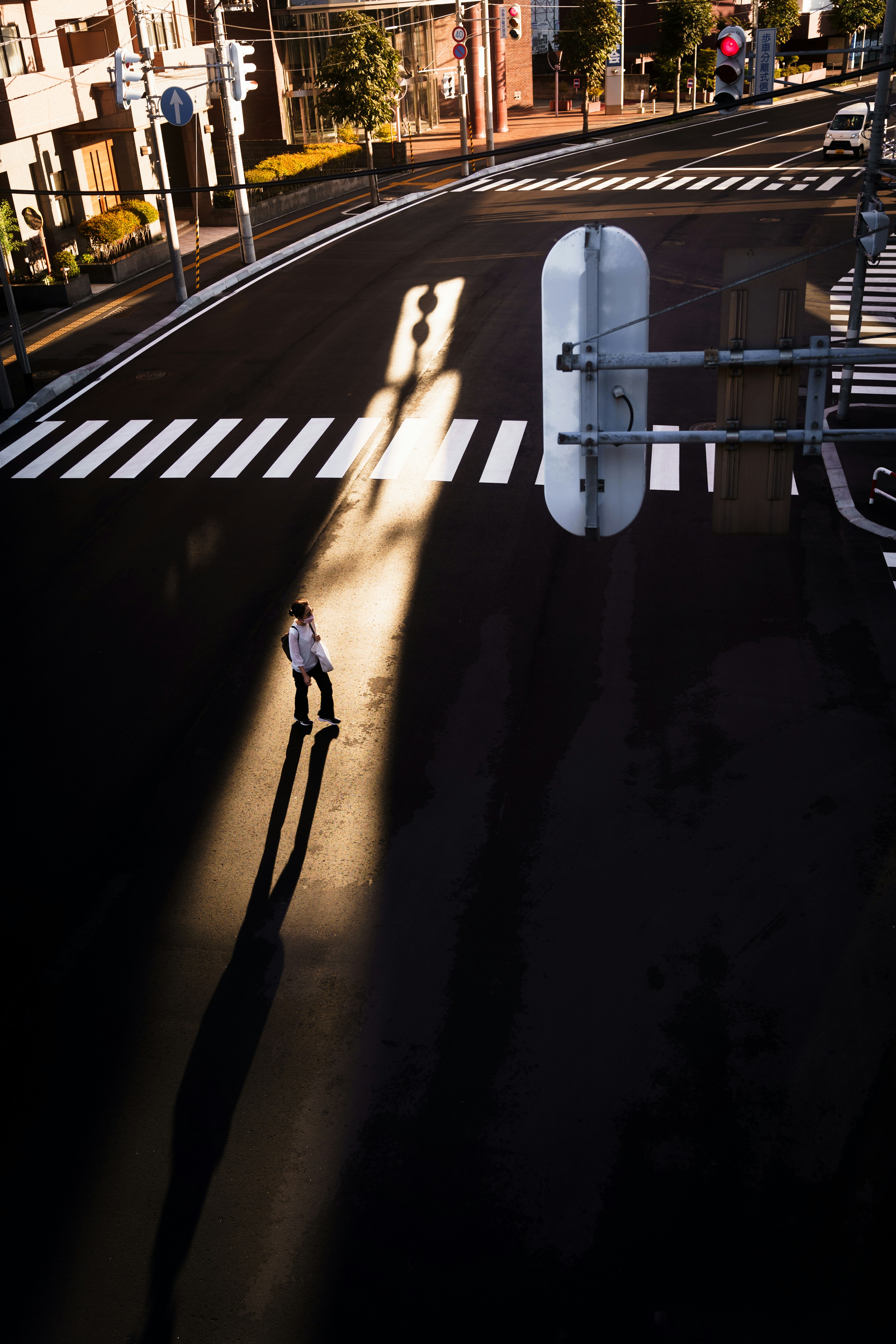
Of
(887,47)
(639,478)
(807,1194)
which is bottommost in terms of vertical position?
(807,1194)

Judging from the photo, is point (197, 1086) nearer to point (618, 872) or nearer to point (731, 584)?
point (618, 872)

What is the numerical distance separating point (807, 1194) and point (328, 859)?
5.48 metres

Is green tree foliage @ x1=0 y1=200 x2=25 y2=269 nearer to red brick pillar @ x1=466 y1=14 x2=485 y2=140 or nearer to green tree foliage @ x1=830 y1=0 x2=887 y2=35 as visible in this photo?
Result: red brick pillar @ x1=466 y1=14 x2=485 y2=140

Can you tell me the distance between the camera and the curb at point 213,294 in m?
26.1

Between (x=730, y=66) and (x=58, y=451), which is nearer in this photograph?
(x=730, y=66)

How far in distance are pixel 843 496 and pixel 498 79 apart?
179 ft

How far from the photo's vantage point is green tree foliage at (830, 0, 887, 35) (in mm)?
76188

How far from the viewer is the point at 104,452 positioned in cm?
2238

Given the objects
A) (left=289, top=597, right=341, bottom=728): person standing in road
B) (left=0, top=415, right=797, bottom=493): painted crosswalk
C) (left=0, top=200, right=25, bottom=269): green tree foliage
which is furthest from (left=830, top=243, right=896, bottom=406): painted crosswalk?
(left=0, top=200, right=25, bottom=269): green tree foliage

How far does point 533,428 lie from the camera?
2172 cm

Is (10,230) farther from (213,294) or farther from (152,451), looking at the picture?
(152,451)

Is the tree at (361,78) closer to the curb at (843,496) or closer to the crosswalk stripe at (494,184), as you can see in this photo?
the crosswalk stripe at (494,184)

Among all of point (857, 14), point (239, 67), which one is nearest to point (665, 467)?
point (239, 67)

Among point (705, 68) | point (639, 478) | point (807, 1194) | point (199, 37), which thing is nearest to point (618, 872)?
point (807, 1194)
